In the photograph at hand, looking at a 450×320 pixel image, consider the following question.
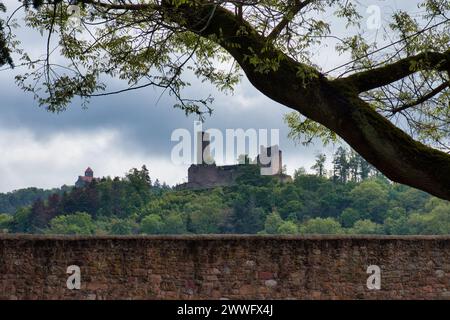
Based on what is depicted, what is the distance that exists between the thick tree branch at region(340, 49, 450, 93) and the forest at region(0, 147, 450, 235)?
231ft

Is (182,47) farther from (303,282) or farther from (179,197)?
(179,197)

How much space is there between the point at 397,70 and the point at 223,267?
4643mm

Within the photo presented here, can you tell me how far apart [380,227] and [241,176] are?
1649 centimetres

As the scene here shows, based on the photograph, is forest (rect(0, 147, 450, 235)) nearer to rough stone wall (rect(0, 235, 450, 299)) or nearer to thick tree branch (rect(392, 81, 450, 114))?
rough stone wall (rect(0, 235, 450, 299))

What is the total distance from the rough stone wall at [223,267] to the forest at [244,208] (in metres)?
66.2

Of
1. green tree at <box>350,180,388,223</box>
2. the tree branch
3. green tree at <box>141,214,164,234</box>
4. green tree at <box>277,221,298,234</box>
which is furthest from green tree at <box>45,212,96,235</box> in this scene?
the tree branch

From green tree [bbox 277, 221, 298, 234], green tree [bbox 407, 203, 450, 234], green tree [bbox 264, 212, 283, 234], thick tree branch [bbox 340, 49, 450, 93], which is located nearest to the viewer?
thick tree branch [bbox 340, 49, 450, 93]

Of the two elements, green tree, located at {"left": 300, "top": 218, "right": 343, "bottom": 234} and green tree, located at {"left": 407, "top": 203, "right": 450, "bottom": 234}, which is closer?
green tree, located at {"left": 407, "top": 203, "right": 450, "bottom": 234}

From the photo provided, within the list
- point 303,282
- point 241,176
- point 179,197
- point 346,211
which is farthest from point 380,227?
point 303,282

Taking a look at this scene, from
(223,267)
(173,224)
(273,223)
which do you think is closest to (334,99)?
(223,267)

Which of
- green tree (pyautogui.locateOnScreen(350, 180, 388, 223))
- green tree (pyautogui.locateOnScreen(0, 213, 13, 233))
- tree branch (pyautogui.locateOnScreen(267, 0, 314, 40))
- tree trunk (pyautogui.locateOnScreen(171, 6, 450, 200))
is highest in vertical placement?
green tree (pyautogui.locateOnScreen(350, 180, 388, 223))

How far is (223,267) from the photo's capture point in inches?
478

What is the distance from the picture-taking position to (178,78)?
9125 mm

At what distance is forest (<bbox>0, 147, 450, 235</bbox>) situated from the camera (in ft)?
268
